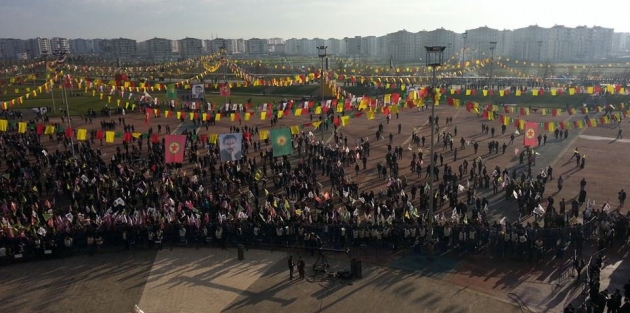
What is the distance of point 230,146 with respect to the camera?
24516 millimetres

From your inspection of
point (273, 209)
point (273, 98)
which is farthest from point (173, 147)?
point (273, 98)

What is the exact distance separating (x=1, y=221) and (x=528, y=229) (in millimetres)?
21409

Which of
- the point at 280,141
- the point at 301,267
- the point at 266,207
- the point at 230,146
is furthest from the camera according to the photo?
the point at 280,141

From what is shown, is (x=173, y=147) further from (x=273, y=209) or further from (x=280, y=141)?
(x=273, y=209)

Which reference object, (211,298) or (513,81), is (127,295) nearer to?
(211,298)

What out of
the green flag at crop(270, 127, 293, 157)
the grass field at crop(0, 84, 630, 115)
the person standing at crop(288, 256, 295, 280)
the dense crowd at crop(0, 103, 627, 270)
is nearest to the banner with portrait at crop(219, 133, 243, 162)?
the green flag at crop(270, 127, 293, 157)

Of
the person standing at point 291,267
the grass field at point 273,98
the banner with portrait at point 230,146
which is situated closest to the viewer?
the person standing at point 291,267

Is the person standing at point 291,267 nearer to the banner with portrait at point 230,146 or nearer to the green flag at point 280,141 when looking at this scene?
the banner with portrait at point 230,146

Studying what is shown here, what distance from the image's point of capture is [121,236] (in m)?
20.2

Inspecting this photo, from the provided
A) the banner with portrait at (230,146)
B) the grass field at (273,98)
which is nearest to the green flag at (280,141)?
the banner with portrait at (230,146)

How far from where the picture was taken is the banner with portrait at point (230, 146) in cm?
2441

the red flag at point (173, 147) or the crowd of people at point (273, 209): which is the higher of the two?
the red flag at point (173, 147)

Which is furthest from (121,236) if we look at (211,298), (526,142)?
(526,142)

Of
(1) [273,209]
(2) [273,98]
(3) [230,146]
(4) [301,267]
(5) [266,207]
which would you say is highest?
(3) [230,146]
